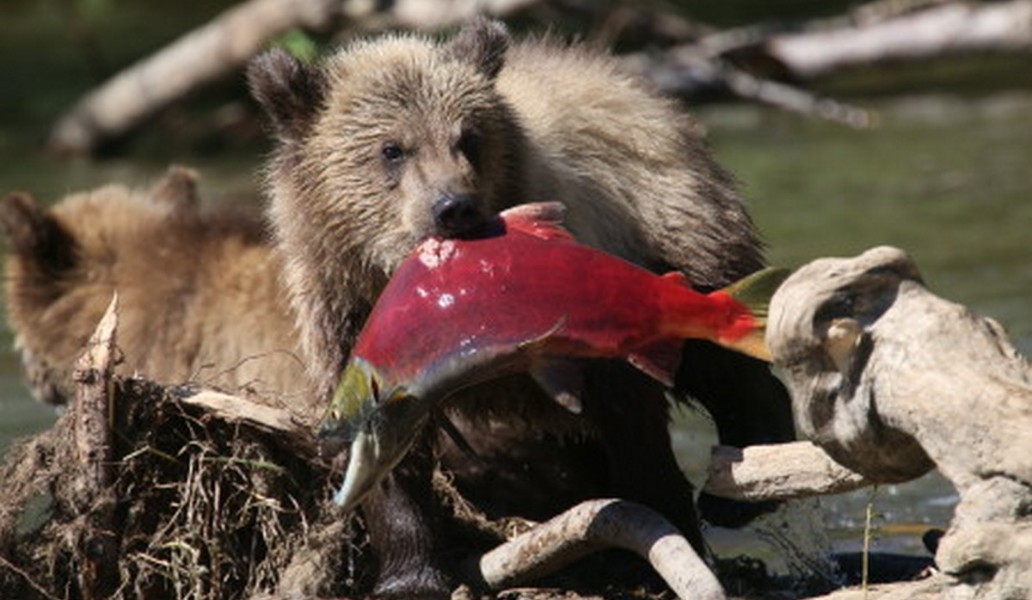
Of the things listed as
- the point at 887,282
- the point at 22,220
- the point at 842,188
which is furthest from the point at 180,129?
the point at 887,282

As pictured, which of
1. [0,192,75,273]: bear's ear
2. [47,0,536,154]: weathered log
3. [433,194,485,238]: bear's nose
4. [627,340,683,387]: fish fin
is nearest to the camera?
[627,340,683,387]: fish fin

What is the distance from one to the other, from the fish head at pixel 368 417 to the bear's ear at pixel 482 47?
1.51 m

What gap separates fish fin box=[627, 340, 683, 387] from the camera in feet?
17.2

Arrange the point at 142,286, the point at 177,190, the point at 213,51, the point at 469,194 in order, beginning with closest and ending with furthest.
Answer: the point at 469,194, the point at 142,286, the point at 177,190, the point at 213,51

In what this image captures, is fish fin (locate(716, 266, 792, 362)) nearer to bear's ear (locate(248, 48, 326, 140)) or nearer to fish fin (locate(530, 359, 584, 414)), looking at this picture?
fish fin (locate(530, 359, 584, 414))

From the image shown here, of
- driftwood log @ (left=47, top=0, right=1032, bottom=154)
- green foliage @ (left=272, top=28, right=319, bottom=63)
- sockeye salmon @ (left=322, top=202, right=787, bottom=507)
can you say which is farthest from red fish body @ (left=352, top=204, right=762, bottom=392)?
driftwood log @ (left=47, top=0, right=1032, bottom=154)

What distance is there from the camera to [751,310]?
16.6ft

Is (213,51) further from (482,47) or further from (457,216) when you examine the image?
(457,216)

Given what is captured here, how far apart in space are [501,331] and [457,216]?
0.65 metres

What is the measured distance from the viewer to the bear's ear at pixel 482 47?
21.1 feet

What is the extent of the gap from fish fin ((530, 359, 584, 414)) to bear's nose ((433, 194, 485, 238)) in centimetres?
47

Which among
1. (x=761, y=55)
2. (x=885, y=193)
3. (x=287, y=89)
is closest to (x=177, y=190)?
(x=287, y=89)

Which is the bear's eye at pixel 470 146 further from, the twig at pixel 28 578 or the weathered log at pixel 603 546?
the twig at pixel 28 578

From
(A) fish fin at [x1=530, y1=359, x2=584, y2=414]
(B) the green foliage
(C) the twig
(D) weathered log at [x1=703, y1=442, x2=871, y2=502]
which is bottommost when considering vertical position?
(B) the green foliage
